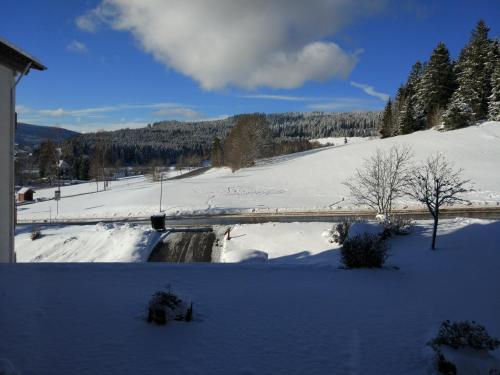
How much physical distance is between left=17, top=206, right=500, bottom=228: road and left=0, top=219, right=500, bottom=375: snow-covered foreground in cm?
1751

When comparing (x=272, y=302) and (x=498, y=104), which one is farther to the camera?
(x=498, y=104)

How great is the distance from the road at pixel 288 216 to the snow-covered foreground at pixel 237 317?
17.5 meters

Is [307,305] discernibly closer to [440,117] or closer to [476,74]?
[476,74]

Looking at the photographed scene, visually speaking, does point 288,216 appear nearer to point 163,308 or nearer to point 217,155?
point 163,308

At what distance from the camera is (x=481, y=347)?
5.14m

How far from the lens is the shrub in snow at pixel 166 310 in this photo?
6219 mm

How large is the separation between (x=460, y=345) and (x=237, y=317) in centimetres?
348

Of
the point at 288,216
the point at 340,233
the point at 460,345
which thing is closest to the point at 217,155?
the point at 288,216

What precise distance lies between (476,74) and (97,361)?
59.4m

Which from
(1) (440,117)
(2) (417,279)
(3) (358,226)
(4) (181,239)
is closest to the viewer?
(2) (417,279)

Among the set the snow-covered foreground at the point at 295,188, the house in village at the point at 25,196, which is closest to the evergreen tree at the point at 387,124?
the snow-covered foreground at the point at 295,188

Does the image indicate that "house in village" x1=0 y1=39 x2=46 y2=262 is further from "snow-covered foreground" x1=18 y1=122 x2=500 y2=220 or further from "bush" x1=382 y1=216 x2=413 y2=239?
"snow-covered foreground" x1=18 y1=122 x2=500 y2=220

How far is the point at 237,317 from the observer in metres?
6.61

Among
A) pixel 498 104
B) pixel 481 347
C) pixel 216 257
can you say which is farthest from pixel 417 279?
pixel 498 104
